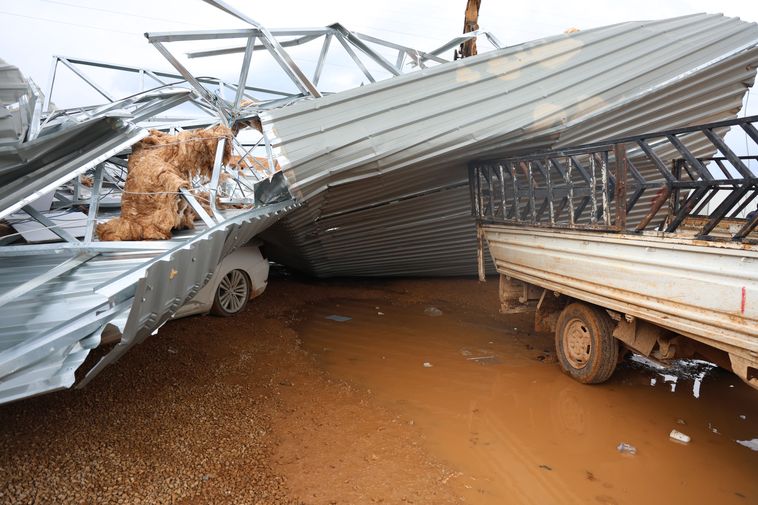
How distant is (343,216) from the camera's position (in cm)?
737

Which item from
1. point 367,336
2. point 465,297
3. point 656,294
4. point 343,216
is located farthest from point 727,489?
point 465,297

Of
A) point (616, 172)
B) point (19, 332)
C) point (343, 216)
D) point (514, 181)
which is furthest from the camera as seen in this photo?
point (343, 216)

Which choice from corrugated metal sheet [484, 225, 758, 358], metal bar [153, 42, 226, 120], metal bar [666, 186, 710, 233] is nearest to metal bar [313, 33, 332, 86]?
metal bar [153, 42, 226, 120]

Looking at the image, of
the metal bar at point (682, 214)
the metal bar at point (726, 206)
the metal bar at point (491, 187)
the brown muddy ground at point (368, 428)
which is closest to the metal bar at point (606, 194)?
the metal bar at point (682, 214)

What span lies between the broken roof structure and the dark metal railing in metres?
0.37

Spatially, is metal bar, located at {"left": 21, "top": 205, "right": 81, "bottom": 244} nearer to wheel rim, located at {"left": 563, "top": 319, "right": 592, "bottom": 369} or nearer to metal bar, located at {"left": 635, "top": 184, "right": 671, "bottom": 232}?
metal bar, located at {"left": 635, "top": 184, "right": 671, "bottom": 232}

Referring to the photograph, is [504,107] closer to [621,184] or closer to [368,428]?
[621,184]

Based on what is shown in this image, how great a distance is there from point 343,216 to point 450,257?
2.56 metres

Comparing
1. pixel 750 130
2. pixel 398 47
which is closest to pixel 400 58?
pixel 398 47

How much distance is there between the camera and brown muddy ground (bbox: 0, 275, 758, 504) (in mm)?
3254

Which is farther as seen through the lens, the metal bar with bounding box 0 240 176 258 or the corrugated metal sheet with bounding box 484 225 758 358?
the metal bar with bounding box 0 240 176 258

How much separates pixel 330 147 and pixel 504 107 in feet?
6.75

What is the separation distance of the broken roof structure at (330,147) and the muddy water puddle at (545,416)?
6.34ft

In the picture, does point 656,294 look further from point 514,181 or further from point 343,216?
point 343,216
